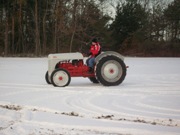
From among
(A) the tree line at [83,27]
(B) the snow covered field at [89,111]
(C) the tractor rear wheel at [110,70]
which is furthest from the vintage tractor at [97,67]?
(A) the tree line at [83,27]

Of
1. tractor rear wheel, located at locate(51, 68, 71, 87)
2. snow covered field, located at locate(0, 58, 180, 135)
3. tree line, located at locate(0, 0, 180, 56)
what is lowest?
snow covered field, located at locate(0, 58, 180, 135)

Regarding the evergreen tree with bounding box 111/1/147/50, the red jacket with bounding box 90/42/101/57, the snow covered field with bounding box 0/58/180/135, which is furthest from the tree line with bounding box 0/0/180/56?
the snow covered field with bounding box 0/58/180/135

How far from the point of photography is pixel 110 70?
33.6ft

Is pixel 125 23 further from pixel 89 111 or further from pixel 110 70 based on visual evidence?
pixel 89 111

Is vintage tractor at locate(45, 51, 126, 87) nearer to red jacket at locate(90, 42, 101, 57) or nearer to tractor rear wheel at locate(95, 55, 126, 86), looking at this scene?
tractor rear wheel at locate(95, 55, 126, 86)

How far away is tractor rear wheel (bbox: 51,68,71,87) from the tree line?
23850mm

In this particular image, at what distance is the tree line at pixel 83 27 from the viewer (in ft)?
113

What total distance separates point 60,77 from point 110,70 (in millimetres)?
1597

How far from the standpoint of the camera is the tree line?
34.6 metres

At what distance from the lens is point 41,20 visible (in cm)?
3859

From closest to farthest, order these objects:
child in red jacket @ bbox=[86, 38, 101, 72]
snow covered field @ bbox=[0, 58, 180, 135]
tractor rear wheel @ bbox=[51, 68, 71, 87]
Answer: snow covered field @ bbox=[0, 58, 180, 135], tractor rear wheel @ bbox=[51, 68, 71, 87], child in red jacket @ bbox=[86, 38, 101, 72]

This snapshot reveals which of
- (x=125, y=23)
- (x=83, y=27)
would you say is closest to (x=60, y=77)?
(x=83, y=27)

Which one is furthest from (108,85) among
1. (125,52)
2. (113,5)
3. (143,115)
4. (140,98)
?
(113,5)

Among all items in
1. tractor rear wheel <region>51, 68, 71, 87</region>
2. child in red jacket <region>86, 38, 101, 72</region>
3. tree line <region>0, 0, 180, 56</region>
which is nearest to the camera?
tractor rear wheel <region>51, 68, 71, 87</region>
